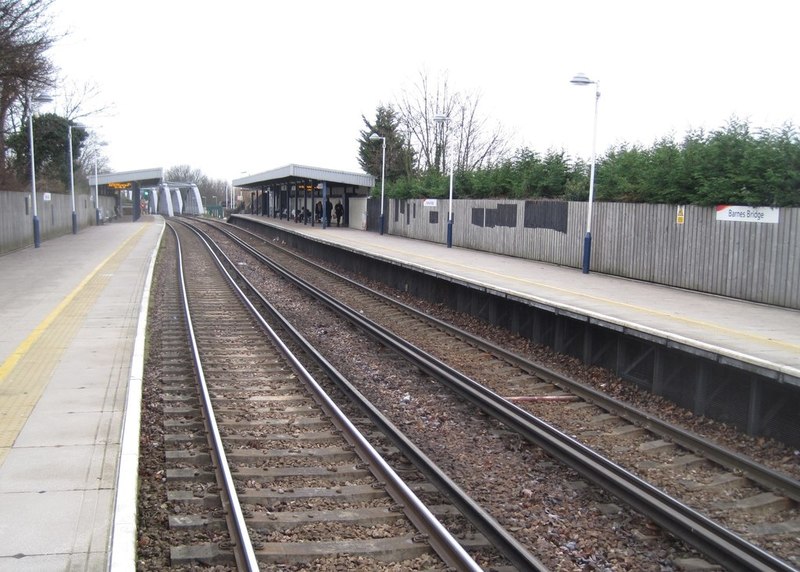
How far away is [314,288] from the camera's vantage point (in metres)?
20.8

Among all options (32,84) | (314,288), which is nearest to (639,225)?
(314,288)

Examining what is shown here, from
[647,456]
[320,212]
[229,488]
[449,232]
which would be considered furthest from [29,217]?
[647,456]

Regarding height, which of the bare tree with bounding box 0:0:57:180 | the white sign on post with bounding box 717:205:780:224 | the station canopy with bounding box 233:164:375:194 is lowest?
the white sign on post with bounding box 717:205:780:224

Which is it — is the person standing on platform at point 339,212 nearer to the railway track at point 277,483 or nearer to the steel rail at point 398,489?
the steel rail at point 398,489

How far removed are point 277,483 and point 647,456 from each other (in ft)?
12.4

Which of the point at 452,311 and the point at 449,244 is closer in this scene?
the point at 452,311

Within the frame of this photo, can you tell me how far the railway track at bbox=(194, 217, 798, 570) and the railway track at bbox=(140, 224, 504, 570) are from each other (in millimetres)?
1672

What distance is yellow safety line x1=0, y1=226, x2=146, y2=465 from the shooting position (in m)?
7.51

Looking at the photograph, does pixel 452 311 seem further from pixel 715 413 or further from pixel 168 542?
pixel 168 542

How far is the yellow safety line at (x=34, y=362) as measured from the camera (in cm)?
751

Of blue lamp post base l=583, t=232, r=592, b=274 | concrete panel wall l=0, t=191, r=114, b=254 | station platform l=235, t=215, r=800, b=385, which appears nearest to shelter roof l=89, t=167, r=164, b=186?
concrete panel wall l=0, t=191, r=114, b=254

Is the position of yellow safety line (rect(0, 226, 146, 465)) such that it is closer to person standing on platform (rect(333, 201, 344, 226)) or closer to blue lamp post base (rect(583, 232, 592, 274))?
blue lamp post base (rect(583, 232, 592, 274))

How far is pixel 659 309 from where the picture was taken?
12.8 m

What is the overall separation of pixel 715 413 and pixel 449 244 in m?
20.5
